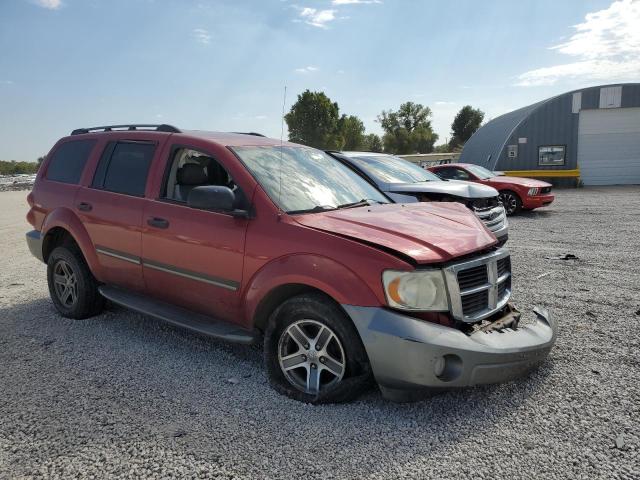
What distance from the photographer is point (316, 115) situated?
75125mm

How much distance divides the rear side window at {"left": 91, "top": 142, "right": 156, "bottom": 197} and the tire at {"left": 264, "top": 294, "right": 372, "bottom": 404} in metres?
1.92

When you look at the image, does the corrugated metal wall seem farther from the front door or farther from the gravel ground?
the front door

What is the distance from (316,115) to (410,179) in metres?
69.0

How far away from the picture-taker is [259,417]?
3070 mm

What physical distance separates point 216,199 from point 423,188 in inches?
195

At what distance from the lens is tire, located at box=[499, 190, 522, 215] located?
13.8 metres

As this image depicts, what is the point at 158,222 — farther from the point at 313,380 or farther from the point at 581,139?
the point at 581,139

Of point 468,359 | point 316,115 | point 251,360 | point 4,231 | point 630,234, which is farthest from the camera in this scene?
point 316,115

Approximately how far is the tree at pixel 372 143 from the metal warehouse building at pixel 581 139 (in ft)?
218

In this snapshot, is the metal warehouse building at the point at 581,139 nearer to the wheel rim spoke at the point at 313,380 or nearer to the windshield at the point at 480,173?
the windshield at the point at 480,173

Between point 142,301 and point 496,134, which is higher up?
point 496,134

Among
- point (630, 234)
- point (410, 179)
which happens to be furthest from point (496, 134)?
point (410, 179)

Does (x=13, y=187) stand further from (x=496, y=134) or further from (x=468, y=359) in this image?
(x=468, y=359)

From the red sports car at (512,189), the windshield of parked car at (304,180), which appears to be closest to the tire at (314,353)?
the windshield of parked car at (304,180)
